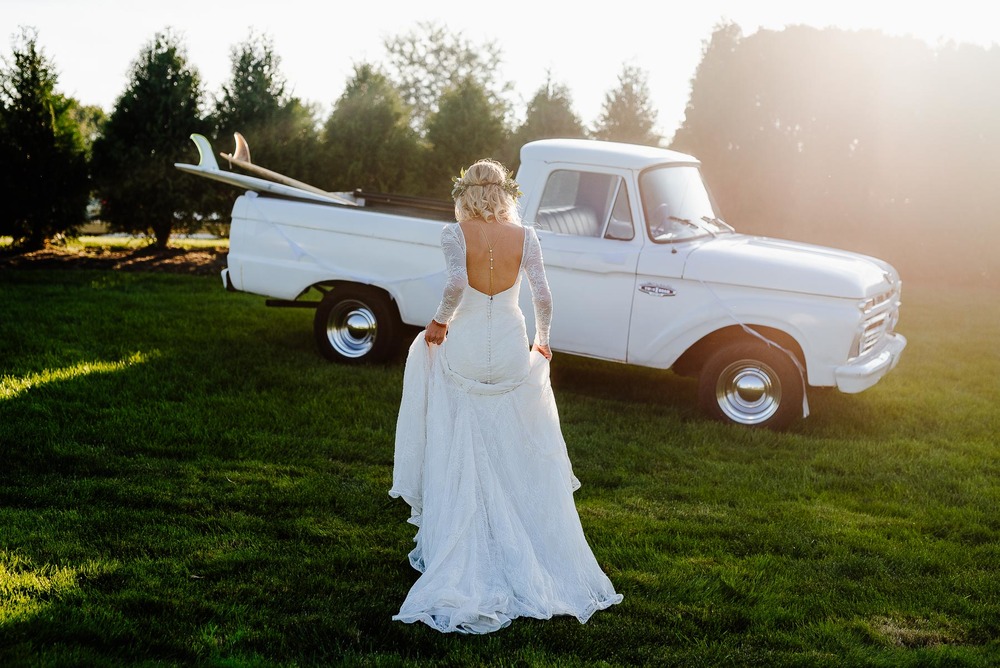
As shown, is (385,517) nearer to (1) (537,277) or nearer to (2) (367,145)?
(1) (537,277)

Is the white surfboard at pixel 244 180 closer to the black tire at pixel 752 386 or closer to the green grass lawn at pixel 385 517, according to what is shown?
the green grass lawn at pixel 385 517

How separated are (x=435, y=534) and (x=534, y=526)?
46 centimetres

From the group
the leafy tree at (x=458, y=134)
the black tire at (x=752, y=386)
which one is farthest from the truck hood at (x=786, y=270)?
the leafy tree at (x=458, y=134)

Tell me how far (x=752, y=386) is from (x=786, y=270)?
925 mm

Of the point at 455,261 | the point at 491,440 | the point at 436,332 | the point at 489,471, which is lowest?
the point at 489,471

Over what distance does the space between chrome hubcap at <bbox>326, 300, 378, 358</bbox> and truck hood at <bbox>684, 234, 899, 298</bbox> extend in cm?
291

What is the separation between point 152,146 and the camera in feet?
48.1

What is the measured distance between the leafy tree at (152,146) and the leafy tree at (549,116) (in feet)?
17.6

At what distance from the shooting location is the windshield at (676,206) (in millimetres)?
7453

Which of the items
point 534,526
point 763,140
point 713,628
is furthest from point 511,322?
point 763,140

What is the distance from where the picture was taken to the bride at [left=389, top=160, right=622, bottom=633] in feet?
13.8

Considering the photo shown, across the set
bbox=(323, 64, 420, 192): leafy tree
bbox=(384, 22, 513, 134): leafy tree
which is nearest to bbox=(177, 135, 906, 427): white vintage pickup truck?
bbox=(323, 64, 420, 192): leafy tree

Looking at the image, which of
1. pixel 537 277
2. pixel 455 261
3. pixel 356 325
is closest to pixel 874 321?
pixel 537 277

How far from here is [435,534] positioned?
4.36m
